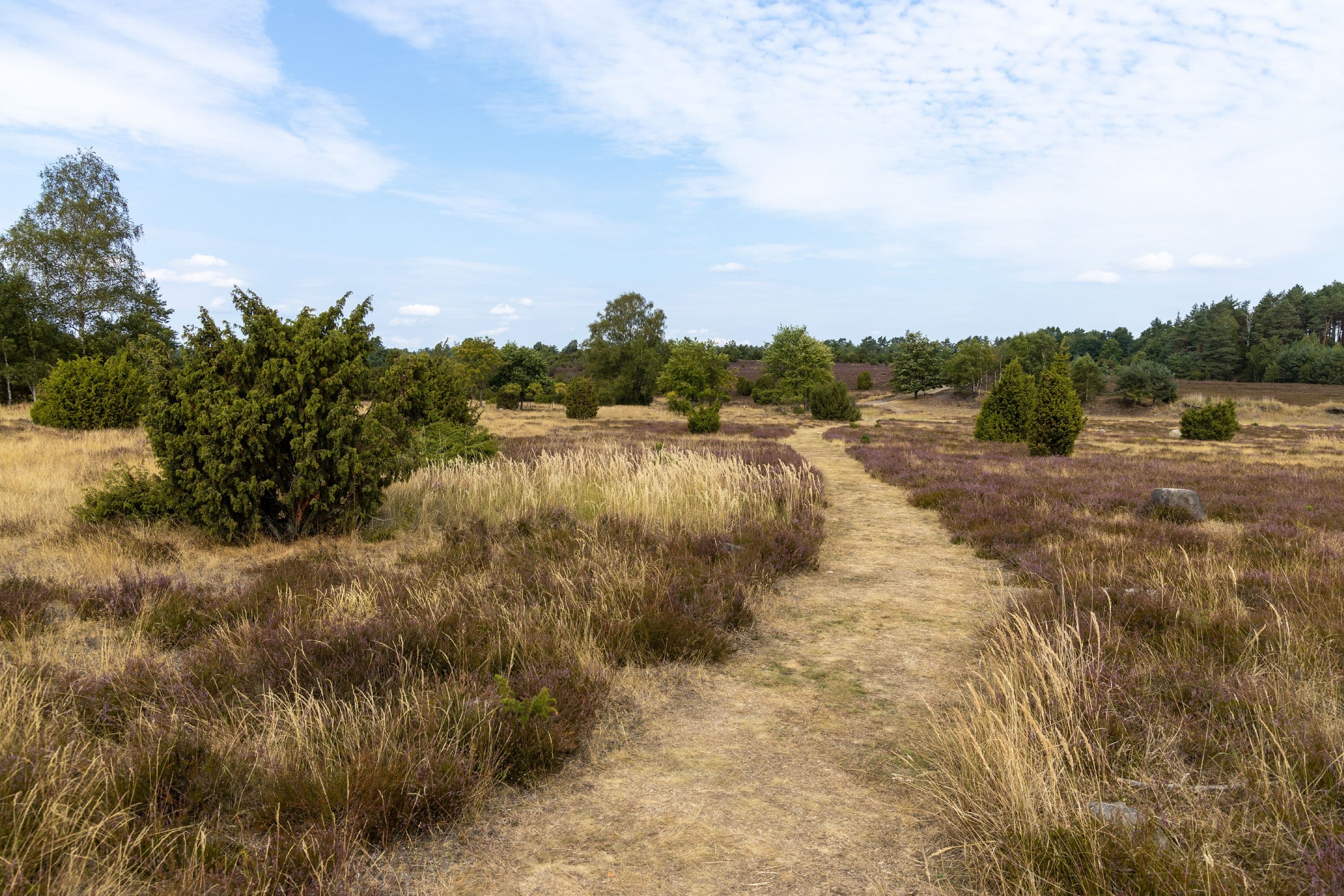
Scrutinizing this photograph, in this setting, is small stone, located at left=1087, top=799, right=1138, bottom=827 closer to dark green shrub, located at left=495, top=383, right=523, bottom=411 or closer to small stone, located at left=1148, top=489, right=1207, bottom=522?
small stone, located at left=1148, top=489, right=1207, bottom=522

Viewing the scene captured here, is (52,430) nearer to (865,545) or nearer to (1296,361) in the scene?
(865,545)

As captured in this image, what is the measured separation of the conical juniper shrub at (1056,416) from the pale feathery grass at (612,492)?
13.0 meters

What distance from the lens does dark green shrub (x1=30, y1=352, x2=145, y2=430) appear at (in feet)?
66.8

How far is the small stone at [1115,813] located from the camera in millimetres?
2566

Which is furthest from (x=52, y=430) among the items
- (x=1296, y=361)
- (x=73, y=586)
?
(x=1296, y=361)

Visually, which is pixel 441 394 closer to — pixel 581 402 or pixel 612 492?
pixel 612 492

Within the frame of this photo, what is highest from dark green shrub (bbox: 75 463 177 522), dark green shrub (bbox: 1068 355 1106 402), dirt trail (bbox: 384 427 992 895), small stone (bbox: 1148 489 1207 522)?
dark green shrub (bbox: 1068 355 1106 402)

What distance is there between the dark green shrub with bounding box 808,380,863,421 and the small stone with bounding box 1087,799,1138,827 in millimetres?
43806

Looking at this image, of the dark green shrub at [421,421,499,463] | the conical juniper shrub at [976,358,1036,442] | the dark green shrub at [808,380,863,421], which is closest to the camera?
the dark green shrub at [421,421,499,463]

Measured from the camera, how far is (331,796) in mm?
2787

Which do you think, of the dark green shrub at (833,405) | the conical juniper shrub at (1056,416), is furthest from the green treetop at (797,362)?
Result: the conical juniper shrub at (1056,416)

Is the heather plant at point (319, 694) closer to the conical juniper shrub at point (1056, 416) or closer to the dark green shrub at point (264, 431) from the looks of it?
the dark green shrub at point (264, 431)

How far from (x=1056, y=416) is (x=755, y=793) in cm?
2140

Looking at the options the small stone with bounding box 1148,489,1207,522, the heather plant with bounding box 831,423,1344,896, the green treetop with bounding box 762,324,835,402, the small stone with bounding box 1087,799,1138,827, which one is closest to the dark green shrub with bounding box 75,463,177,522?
the heather plant with bounding box 831,423,1344,896
